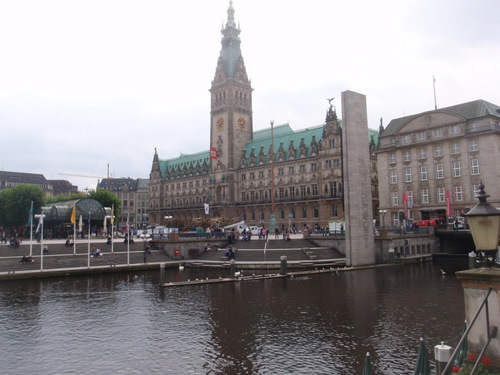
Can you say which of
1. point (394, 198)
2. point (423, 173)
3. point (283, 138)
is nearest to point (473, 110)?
point (423, 173)

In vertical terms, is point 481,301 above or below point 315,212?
below

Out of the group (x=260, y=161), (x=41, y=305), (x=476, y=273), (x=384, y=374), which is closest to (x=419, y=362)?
(x=476, y=273)

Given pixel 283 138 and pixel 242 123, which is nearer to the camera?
pixel 283 138

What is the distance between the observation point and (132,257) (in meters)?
61.5

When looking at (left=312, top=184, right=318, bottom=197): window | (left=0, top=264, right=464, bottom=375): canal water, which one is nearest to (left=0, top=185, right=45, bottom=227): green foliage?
(left=312, top=184, right=318, bottom=197): window

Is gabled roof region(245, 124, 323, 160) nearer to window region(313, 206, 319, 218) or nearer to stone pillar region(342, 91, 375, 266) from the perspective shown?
window region(313, 206, 319, 218)

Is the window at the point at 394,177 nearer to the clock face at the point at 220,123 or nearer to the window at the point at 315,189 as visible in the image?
the window at the point at 315,189

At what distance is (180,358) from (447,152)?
7368 centimetres

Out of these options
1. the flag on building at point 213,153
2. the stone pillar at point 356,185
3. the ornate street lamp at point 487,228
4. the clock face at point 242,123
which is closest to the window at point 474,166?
the stone pillar at point 356,185

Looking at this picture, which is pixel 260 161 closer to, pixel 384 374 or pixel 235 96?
pixel 235 96

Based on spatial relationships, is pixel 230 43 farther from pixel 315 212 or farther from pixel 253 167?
pixel 315 212

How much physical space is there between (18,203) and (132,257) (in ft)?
204

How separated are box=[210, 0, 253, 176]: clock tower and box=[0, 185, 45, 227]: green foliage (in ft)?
166

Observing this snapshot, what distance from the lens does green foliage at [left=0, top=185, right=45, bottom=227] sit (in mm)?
107812
